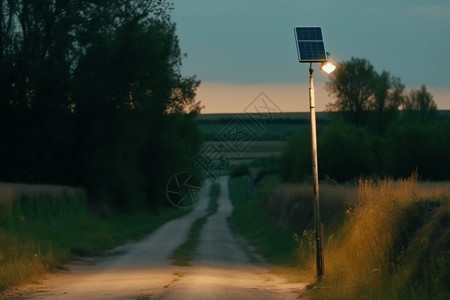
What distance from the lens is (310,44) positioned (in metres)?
20.8

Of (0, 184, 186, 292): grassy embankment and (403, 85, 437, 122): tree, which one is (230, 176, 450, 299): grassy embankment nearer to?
(0, 184, 186, 292): grassy embankment

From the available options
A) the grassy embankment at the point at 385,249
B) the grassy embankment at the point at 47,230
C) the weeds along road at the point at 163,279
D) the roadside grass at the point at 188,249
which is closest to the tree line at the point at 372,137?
the roadside grass at the point at 188,249

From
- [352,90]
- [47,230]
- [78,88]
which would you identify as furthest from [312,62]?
[352,90]

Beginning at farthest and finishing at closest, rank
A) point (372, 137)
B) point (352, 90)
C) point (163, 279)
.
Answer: point (352, 90) < point (372, 137) < point (163, 279)

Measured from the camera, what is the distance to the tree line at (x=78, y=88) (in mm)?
51156

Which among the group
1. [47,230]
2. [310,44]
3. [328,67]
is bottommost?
[47,230]

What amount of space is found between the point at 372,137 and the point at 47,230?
55.3 metres

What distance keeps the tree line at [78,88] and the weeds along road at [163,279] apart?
758 inches

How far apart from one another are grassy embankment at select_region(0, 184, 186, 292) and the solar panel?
906 cm

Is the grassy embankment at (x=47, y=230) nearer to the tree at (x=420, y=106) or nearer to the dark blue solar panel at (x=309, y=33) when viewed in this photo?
the dark blue solar panel at (x=309, y=33)

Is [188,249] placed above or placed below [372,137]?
below

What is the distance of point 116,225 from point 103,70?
9.79m

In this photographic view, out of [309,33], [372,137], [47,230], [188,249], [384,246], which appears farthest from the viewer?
[372,137]

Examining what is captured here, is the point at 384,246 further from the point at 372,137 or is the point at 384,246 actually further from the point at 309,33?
the point at 372,137
